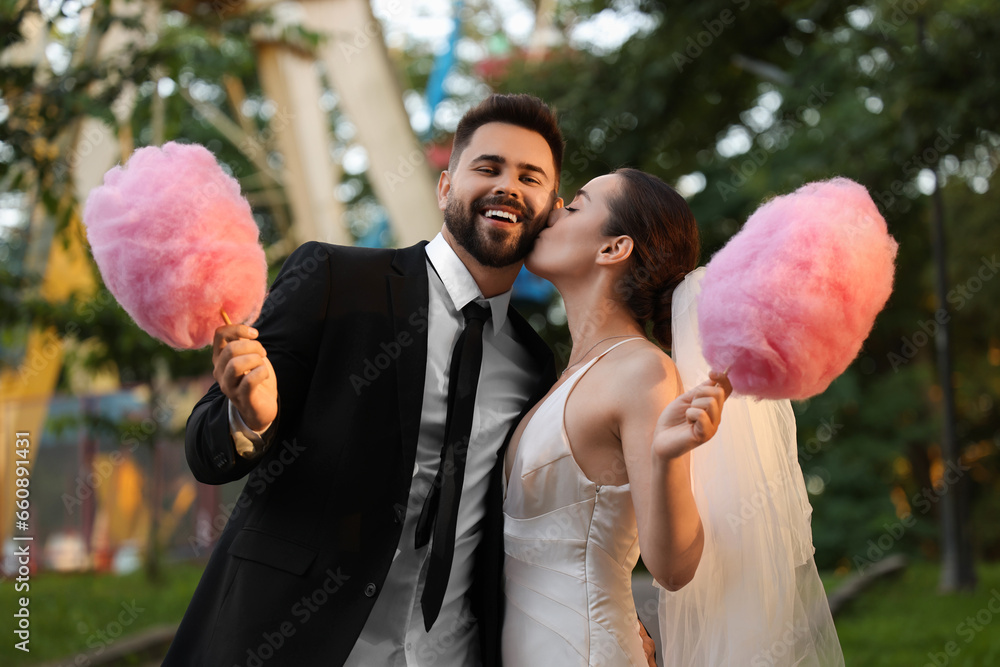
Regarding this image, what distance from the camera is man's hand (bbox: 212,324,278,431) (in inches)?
73.7

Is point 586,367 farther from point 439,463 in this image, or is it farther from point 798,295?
point 798,295

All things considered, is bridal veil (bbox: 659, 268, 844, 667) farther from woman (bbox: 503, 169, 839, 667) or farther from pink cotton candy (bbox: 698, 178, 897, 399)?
pink cotton candy (bbox: 698, 178, 897, 399)

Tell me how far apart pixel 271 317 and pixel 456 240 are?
0.65 metres

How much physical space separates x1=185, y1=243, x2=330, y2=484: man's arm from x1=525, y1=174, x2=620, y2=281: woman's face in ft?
2.21

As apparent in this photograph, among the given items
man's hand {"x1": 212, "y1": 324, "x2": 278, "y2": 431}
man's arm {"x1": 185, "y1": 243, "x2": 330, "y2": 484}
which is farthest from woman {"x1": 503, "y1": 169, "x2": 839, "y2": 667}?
man's hand {"x1": 212, "y1": 324, "x2": 278, "y2": 431}

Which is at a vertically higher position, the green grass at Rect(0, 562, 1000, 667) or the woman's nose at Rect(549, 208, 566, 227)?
the woman's nose at Rect(549, 208, 566, 227)

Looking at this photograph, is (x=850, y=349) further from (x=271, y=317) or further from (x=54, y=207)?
(x=54, y=207)

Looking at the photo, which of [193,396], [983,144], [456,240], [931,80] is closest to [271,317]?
[456,240]

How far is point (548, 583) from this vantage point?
2613 mm

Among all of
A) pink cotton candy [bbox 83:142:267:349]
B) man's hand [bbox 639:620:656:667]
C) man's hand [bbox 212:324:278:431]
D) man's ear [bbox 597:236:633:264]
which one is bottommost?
man's hand [bbox 639:620:656:667]

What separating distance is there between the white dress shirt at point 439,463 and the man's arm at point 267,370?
0.08 meters

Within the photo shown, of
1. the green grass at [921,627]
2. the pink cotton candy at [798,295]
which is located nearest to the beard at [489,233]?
the pink cotton candy at [798,295]

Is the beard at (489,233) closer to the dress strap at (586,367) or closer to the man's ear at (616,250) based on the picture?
the man's ear at (616,250)

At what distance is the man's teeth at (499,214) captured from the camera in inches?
108
